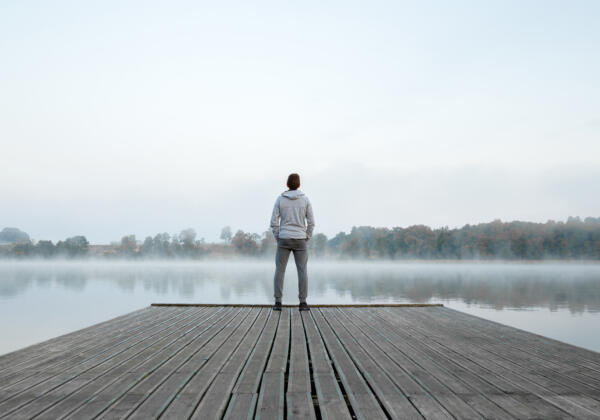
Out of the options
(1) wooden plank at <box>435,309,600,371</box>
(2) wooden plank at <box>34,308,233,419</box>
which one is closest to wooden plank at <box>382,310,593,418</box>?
(1) wooden plank at <box>435,309,600,371</box>

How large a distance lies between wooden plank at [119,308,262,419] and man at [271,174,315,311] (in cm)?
194

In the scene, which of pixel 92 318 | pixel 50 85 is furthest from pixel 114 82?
pixel 92 318

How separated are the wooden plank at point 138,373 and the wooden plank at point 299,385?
784 millimetres

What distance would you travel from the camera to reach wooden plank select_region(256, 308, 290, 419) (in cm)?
175

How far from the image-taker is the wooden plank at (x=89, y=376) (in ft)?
6.10

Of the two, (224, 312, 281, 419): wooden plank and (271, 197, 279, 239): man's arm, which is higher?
(271, 197, 279, 239): man's arm

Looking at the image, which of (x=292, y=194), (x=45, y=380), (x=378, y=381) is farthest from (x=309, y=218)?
(x=45, y=380)

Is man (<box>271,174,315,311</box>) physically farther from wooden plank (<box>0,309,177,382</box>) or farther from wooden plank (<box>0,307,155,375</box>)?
wooden plank (<box>0,307,155,375</box>)

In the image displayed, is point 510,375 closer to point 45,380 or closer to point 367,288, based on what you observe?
point 45,380

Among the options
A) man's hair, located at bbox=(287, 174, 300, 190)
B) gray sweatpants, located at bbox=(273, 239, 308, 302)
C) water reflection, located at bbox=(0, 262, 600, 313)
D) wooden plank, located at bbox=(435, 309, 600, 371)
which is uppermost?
man's hair, located at bbox=(287, 174, 300, 190)

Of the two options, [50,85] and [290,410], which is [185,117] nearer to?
[50,85]

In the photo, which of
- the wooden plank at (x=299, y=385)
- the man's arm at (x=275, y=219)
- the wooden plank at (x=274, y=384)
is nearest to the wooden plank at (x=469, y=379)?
the wooden plank at (x=299, y=385)

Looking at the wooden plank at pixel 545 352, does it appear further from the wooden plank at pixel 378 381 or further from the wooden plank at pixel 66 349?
the wooden plank at pixel 66 349

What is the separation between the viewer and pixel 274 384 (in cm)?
213
